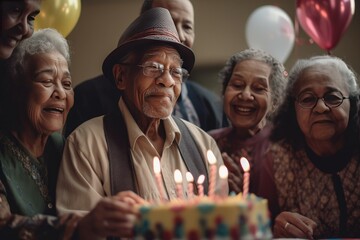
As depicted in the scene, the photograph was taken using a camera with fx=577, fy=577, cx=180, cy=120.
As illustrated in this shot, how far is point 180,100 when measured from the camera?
3971mm

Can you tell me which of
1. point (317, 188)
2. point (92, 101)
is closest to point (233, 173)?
point (317, 188)

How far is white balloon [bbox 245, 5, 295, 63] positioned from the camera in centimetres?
518

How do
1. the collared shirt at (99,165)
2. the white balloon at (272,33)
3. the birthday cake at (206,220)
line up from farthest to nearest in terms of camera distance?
the white balloon at (272,33), the collared shirt at (99,165), the birthday cake at (206,220)

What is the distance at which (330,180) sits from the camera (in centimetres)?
308

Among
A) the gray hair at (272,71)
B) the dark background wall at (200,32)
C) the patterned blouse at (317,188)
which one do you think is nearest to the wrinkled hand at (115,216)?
the patterned blouse at (317,188)

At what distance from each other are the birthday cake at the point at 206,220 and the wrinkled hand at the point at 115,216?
17cm

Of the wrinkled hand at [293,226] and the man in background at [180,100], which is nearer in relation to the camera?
the wrinkled hand at [293,226]

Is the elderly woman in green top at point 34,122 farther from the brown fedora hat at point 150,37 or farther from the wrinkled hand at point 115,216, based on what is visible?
the wrinkled hand at point 115,216

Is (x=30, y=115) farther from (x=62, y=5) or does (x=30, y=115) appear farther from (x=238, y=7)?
(x=238, y=7)

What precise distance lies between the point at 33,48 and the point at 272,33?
288 centimetres

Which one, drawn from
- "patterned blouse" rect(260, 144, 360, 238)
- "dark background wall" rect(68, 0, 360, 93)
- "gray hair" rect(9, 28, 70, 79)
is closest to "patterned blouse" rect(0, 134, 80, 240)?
"gray hair" rect(9, 28, 70, 79)

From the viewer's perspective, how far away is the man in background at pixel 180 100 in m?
3.67

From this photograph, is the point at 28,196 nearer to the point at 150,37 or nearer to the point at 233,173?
the point at 150,37

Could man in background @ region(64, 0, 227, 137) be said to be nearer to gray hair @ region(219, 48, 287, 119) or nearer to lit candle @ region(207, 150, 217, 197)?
gray hair @ region(219, 48, 287, 119)
